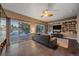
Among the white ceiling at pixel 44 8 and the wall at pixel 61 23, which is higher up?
the white ceiling at pixel 44 8

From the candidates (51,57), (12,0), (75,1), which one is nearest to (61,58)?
(51,57)

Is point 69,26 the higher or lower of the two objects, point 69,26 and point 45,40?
the higher

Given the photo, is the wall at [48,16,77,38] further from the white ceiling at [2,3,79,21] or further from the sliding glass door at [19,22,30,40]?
the sliding glass door at [19,22,30,40]

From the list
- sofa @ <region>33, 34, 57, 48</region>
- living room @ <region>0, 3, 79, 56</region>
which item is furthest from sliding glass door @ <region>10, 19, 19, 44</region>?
sofa @ <region>33, 34, 57, 48</region>

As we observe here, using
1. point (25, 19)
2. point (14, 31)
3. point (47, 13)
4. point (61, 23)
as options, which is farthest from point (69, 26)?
point (14, 31)

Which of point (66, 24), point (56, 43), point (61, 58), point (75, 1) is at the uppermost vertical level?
point (75, 1)

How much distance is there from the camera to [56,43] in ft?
7.39

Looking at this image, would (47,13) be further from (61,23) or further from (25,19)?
(25,19)

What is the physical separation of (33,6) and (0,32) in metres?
0.85

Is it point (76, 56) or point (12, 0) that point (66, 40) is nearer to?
point (76, 56)

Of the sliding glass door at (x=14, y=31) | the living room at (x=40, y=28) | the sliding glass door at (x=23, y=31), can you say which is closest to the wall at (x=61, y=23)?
the living room at (x=40, y=28)

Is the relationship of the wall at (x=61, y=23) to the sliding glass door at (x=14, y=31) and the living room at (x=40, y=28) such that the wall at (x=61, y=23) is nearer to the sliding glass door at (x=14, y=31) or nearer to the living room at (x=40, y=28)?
the living room at (x=40, y=28)

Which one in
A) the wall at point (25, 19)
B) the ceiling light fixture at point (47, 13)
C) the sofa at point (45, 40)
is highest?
the ceiling light fixture at point (47, 13)

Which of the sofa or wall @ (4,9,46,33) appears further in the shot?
the sofa
